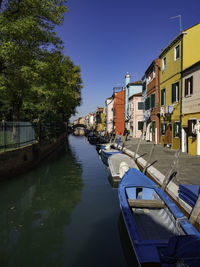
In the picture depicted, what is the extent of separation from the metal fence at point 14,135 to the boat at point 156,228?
7788mm

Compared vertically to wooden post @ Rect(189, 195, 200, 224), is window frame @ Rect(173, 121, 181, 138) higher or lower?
higher

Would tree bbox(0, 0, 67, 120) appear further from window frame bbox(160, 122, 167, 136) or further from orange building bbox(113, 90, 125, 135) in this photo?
orange building bbox(113, 90, 125, 135)

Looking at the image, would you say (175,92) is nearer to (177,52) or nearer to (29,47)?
(177,52)

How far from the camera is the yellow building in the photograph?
1499 centimetres

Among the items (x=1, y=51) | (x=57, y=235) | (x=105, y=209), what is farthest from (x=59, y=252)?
(x=1, y=51)

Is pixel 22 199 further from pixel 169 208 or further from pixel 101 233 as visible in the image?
pixel 169 208

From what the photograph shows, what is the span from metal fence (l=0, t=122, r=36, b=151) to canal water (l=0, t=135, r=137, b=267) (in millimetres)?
2366

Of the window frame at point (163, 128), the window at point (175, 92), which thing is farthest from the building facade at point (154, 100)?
the window at point (175, 92)

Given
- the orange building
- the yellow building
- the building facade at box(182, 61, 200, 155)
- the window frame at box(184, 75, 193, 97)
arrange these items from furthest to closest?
the orange building
the yellow building
the window frame at box(184, 75, 193, 97)
the building facade at box(182, 61, 200, 155)

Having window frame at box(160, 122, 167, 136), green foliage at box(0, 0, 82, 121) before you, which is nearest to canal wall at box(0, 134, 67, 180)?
green foliage at box(0, 0, 82, 121)

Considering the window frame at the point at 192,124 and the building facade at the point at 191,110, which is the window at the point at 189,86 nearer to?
the building facade at the point at 191,110

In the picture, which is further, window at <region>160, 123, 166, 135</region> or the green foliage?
window at <region>160, 123, 166, 135</region>

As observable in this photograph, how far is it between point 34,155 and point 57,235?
10.7m

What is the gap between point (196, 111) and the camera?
44.2 feet
